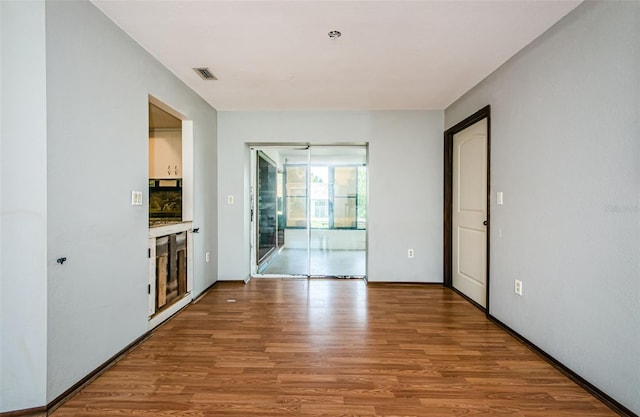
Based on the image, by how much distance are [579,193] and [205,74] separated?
3.38 metres

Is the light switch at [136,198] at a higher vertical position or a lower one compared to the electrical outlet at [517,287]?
higher

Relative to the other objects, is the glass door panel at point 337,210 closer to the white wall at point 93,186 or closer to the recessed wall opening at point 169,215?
the recessed wall opening at point 169,215

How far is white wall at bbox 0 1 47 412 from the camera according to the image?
164 centimetres

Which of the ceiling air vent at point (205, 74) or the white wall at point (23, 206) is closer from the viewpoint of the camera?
the white wall at point (23, 206)

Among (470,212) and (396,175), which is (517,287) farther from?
(396,175)

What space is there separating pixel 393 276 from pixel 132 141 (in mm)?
3559

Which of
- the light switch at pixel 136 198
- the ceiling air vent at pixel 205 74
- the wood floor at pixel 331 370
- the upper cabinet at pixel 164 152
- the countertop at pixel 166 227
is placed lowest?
the wood floor at pixel 331 370

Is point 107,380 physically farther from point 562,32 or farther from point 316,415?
point 562,32

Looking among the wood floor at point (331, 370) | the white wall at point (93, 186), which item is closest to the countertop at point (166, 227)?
the white wall at point (93, 186)

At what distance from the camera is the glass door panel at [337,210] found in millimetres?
5145

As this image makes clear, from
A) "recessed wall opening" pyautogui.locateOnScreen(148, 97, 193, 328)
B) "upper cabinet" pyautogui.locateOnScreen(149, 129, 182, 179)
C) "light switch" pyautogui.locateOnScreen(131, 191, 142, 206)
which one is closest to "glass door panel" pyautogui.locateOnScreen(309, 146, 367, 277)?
"recessed wall opening" pyautogui.locateOnScreen(148, 97, 193, 328)

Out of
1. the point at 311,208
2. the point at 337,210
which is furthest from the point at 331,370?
the point at 337,210

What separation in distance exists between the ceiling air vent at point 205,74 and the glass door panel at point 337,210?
198cm

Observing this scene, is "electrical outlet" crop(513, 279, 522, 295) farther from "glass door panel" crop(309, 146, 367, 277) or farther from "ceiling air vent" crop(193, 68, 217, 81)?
"ceiling air vent" crop(193, 68, 217, 81)
